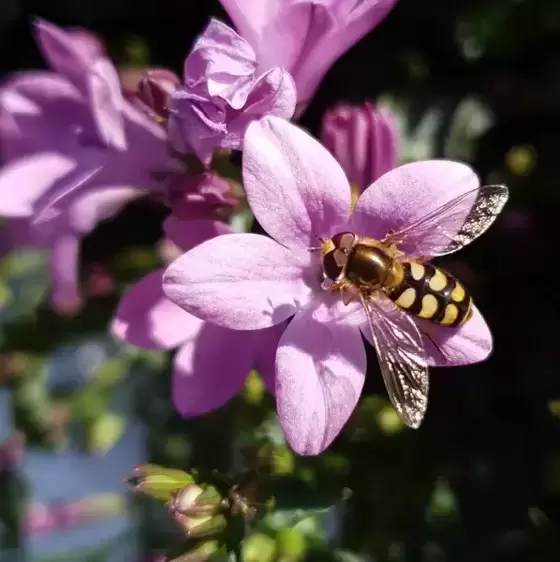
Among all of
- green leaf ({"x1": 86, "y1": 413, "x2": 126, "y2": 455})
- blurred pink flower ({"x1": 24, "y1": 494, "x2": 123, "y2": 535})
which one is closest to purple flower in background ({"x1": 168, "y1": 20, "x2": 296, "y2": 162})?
green leaf ({"x1": 86, "y1": 413, "x2": 126, "y2": 455})

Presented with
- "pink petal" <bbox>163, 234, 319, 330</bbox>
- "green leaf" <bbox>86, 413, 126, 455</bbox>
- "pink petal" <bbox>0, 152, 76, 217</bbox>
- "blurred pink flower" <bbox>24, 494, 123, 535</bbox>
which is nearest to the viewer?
"pink petal" <bbox>163, 234, 319, 330</bbox>

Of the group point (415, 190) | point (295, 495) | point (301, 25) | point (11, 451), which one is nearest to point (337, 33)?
point (301, 25)

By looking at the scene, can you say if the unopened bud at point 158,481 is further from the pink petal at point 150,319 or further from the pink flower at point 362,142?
the pink flower at point 362,142

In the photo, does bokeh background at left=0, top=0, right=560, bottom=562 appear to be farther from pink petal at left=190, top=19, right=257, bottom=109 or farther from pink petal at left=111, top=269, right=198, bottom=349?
pink petal at left=190, top=19, right=257, bottom=109

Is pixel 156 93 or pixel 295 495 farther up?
pixel 156 93

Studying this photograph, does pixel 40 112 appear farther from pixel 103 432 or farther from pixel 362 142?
pixel 103 432

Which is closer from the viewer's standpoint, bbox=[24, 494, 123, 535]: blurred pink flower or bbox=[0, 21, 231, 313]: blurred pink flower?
bbox=[0, 21, 231, 313]: blurred pink flower

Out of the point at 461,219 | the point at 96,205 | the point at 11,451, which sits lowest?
the point at 11,451
